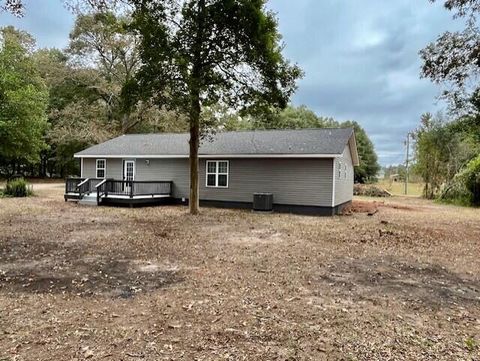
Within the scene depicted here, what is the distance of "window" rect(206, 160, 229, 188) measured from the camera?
667 inches

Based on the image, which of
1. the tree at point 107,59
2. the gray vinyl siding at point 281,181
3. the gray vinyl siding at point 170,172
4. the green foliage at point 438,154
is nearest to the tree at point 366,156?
the green foliage at point 438,154

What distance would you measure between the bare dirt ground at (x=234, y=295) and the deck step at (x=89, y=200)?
6278 millimetres

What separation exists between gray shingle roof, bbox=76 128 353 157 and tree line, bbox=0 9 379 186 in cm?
121

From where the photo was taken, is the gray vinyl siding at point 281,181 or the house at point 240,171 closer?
the gray vinyl siding at point 281,181

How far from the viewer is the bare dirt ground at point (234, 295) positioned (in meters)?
3.50

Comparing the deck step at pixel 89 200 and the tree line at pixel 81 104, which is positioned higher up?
the tree line at pixel 81 104

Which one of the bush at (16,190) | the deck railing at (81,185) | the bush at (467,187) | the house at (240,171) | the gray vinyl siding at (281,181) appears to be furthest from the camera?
the bush at (467,187)

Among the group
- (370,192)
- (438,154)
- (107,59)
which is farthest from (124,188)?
(438,154)

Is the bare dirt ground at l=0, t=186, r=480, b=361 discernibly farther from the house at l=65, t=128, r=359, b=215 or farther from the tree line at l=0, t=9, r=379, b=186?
the tree line at l=0, t=9, r=379, b=186

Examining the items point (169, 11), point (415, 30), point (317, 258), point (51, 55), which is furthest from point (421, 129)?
point (51, 55)

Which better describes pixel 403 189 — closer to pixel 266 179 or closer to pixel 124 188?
pixel 266 179

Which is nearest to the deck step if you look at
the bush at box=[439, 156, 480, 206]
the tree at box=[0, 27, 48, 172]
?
the tree at box=[0, 27, 48, 172]

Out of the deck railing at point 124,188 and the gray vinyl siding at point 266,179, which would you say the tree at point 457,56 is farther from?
the deck railing at point 124,188

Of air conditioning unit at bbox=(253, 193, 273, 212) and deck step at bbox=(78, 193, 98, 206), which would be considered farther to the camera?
deck step at bbox=(78, 193, 98, 206)
